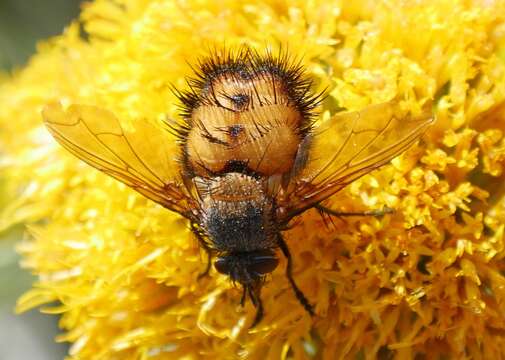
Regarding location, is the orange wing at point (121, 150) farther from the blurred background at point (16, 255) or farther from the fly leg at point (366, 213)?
the blurred background at point (16, 255)

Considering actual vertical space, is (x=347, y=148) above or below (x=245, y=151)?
below

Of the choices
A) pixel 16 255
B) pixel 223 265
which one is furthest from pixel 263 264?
pixel 16 255

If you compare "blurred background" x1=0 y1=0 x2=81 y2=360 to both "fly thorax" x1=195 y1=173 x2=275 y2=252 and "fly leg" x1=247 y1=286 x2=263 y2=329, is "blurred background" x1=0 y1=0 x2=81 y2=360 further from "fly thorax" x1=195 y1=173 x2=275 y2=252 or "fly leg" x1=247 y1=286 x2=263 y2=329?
"fly thorax" x1=195 y1=173 x2=275 y2=252

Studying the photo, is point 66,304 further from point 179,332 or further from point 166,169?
point 166,169

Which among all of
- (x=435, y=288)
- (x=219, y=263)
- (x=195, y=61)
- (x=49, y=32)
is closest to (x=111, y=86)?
(x=195, y=61)

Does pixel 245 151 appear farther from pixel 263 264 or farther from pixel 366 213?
pixel 366 213

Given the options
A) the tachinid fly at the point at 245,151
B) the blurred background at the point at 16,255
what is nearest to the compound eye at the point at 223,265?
the tachinid fly at the point at 245,151
